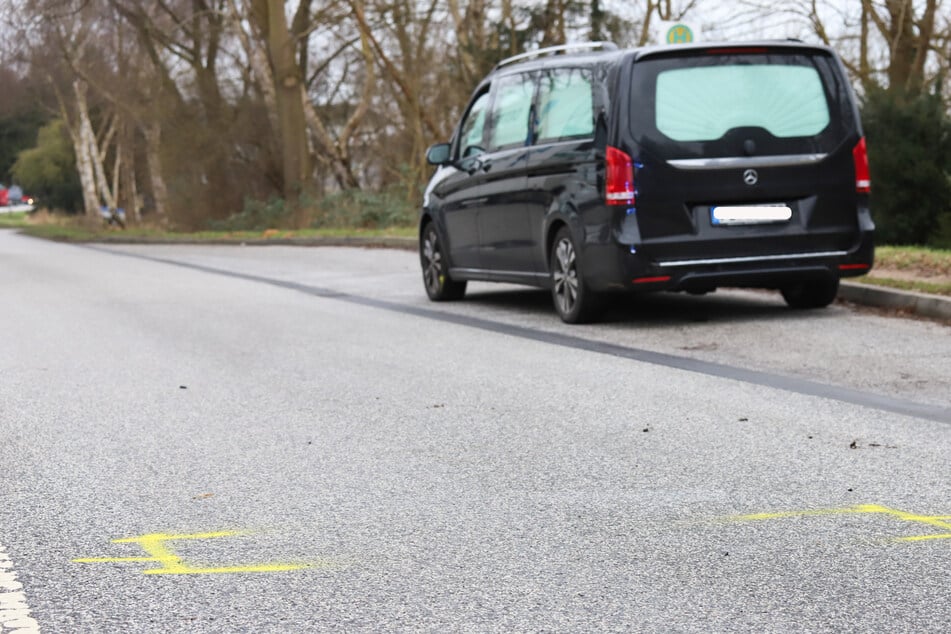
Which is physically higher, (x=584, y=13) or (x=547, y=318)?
(x=584, y=13)

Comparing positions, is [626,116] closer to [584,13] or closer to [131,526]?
[131,526]

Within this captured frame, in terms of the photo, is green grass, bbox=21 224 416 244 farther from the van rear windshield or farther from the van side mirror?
the van rear windshield

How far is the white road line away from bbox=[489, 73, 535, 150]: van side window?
27.7 ft

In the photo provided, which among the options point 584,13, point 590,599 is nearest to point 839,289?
point 590,599

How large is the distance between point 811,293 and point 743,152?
167 cm

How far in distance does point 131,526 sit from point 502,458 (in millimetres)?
1752

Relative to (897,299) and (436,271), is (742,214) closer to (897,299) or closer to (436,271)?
(897,299)

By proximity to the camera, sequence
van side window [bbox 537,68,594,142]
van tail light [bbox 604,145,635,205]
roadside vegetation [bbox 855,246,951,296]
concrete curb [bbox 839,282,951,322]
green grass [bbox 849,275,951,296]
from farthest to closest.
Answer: roadside vegetation [bbox 855,246,951,296], green grass [bbox 849,275,951,296], van side window [bbox 537,68,594,142], concrete curb [bbox 839,282,951,322], van tail light [bbox 604,145,635,205]

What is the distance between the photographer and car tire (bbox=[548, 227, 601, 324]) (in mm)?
11836

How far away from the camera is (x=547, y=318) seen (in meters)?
12.8

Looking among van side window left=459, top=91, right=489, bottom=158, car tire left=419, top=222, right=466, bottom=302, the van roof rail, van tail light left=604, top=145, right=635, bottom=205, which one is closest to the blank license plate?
van tail light left=604, top=145, right=635, bottom=205

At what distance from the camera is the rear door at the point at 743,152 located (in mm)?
11281

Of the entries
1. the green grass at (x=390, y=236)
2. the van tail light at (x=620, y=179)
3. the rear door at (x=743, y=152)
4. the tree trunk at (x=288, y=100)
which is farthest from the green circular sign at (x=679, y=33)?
the tree trunk at (x=288, y=100)

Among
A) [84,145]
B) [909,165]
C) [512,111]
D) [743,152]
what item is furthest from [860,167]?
[84,145]
